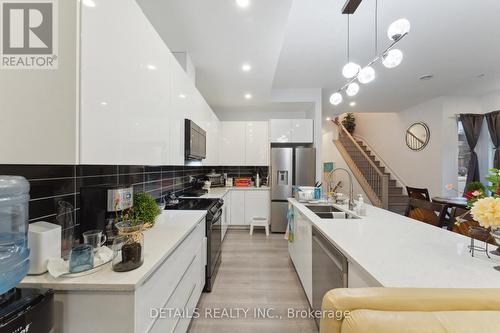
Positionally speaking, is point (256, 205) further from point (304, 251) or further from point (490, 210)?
point (490, 210)

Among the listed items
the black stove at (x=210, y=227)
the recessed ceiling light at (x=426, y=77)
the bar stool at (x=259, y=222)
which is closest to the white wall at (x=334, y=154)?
the recessed ceiling light at (x=426, y=77)

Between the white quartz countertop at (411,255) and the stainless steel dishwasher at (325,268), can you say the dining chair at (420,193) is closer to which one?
the white quartz countertop at (411,255)

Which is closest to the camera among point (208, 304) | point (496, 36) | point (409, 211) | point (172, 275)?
point (172, 275)

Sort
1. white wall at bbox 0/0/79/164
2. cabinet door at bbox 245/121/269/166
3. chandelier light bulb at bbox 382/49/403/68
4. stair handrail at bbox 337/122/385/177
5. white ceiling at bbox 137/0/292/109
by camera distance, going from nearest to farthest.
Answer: white wall at bbox 0/0/79/164, chandelier light bulb at bbox 382/49/403/68, white ceiling at bbox 137/0/292/109, cabinet door at bbox 245/121/269/166, stair handrail at bbox 337/122/385/177

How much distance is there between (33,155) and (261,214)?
3.71 meters

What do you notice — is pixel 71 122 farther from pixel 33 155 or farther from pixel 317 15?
pixel 317 15

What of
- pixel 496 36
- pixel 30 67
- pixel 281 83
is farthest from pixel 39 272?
pixel 496 36

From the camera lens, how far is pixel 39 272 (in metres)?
0.85

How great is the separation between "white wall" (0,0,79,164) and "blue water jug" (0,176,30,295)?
0.11 metres

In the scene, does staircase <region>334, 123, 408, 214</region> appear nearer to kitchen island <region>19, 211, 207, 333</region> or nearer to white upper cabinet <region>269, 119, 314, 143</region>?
white upper cabinet <region>269, 119, 314, 143</region>

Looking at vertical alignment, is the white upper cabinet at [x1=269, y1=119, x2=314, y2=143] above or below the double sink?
above

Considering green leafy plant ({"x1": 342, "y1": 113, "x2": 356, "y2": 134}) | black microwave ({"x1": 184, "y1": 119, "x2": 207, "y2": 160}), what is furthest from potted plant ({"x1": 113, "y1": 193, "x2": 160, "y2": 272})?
green leafy plant ({"x1": 342, "y1": 113, "x2": 356, "y2": 134})

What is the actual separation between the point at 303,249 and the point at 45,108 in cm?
216

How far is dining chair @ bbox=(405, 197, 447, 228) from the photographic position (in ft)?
5.73
